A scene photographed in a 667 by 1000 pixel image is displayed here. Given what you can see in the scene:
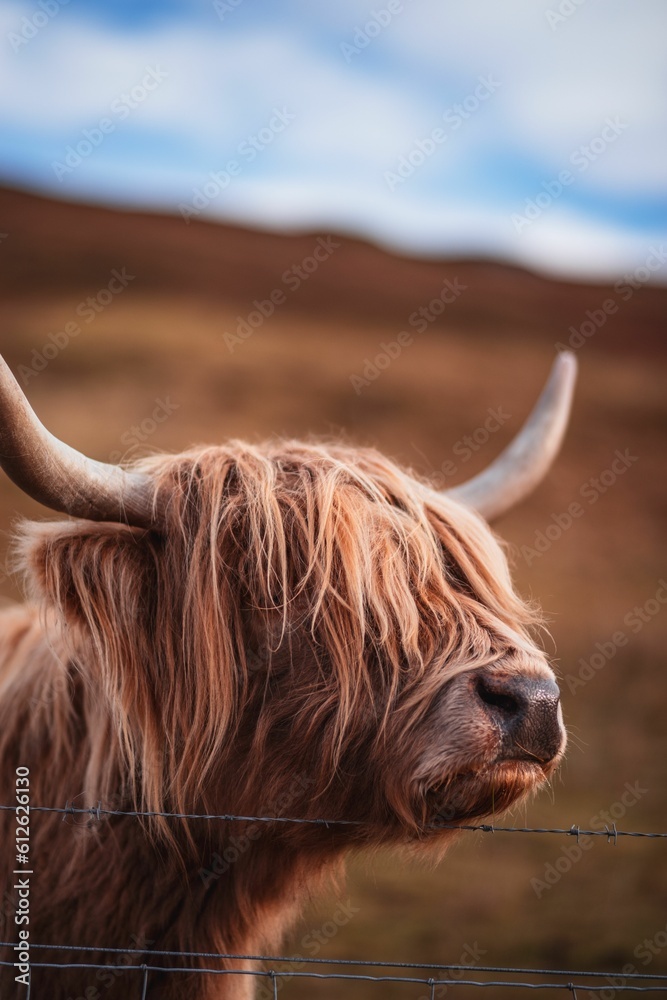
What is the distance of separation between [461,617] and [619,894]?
4.85 metres

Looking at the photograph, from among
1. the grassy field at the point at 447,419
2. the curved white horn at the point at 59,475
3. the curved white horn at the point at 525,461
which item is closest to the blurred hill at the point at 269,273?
the grassy field at the point at 447,419

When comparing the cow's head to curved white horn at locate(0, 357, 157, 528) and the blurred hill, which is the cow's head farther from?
the blurred hill

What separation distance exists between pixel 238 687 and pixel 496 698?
65 centimetres

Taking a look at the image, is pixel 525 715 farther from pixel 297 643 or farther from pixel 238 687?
pixel 238 687

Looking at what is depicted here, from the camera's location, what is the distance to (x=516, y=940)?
541cm

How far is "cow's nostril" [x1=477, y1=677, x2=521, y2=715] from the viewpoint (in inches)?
76.3

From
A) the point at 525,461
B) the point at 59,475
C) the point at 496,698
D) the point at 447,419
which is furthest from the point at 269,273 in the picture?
the point at 496,698

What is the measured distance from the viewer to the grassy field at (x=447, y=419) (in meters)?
5.71

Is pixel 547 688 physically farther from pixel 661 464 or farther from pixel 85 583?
pixel 661 464

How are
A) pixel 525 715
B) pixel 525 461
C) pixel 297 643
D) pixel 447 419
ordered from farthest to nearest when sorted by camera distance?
pixel 447 419 → pixel 525 461 → pixel 297 643 → pixel 525 715

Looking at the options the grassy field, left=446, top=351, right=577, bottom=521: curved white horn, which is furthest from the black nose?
left=446, top=351, right=577, bottom=521: curved white horn

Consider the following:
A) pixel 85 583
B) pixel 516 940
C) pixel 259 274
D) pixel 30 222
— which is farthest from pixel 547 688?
pixel 30 222

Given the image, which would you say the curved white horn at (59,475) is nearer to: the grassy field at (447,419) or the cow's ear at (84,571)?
the cow's ear at (84,571)

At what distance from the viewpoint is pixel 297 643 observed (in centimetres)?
219
